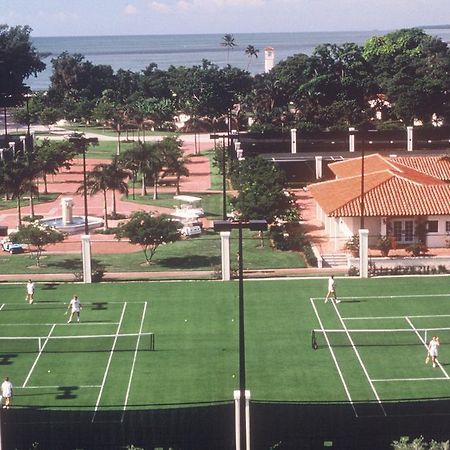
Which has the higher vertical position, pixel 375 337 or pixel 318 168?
pixel 318 168

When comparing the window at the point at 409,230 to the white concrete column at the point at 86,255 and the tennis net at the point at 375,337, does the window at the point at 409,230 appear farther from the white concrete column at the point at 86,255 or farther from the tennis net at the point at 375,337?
the white concrete column at the point at 86,255

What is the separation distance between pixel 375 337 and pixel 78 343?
34.0ft

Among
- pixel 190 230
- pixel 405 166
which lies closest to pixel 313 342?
pixel 190 230

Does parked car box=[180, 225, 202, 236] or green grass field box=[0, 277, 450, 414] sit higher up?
parked car box=[180, 225, 202, 236]

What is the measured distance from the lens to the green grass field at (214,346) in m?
30.7

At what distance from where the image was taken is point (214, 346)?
35.5 m

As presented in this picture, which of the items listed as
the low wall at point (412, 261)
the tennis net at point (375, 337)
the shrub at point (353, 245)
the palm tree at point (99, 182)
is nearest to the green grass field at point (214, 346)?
the tennis net at point (375, 337)

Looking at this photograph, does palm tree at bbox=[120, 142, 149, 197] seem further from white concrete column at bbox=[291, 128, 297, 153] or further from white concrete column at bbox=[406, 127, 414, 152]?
white concrete column at bbox=[406, 127, 414, 152]

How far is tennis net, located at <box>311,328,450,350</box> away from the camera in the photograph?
35.2 m

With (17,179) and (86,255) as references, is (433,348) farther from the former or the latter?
(17,179)

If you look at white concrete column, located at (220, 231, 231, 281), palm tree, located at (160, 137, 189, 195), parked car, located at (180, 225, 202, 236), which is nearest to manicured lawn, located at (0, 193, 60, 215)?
palm tree, located at (160, 137, 189, 195)

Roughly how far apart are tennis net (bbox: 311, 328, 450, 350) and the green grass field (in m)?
0.18

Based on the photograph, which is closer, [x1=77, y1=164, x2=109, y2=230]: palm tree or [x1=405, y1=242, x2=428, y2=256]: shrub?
[x1=405, y1=242, x2=428, y2=256]: shrub

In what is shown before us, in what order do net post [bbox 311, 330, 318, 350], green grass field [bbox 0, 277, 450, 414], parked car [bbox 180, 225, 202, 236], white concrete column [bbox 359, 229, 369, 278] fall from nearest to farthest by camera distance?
green grass field [bbox 0, 277, 450, 414]
net post [bbox 311, 330, 318, 350]
white concrete column [bbox 359, 229, 369, 278]
parked car [bbox 180, 225, 202, 236]
